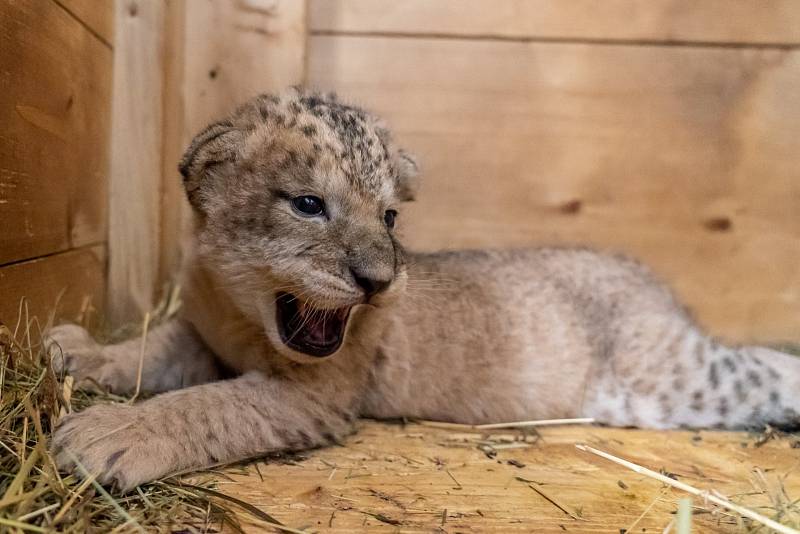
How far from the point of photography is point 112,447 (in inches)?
79.2

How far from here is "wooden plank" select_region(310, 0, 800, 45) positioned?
12.9 ft

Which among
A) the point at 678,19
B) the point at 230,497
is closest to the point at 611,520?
the point at 230,497

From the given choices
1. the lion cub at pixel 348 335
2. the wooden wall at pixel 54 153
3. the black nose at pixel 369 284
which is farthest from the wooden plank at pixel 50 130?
the black nose at pixel 369 284

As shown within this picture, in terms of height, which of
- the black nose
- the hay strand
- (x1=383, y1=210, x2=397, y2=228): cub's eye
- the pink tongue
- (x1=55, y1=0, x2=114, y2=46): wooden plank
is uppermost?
(x1=55, y1=0, x2=114, y2=46): wooden plank

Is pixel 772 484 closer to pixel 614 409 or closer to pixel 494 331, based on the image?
pixel 614 409

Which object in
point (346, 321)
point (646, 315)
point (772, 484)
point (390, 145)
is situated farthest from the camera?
point (646, 315)

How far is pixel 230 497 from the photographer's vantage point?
6.35 feet

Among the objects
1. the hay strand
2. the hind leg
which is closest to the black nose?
the hay strand

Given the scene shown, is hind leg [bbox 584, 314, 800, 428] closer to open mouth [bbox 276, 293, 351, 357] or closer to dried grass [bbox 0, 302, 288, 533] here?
open mouth [bbox 276, 293, 351, 357]

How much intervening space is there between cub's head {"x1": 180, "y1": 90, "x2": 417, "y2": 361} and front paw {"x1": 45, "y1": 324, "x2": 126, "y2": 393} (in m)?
0.62

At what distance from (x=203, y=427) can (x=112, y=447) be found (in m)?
0.33

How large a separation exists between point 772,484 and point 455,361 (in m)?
1.39

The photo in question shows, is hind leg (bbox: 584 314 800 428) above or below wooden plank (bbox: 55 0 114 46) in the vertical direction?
below

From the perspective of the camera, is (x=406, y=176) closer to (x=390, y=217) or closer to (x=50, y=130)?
(x=390, y=217)
